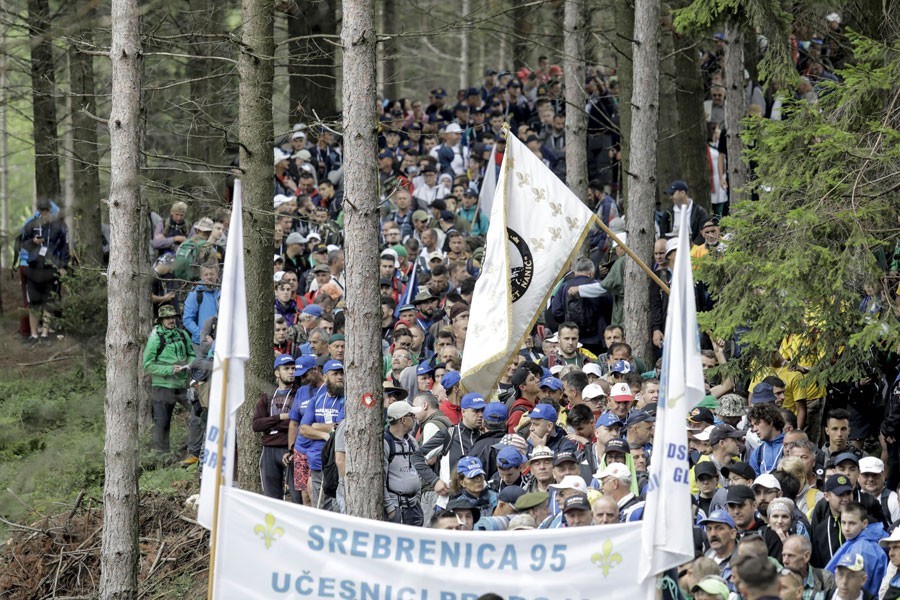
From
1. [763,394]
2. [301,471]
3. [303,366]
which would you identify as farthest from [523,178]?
[301,471]

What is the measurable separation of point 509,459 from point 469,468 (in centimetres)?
34

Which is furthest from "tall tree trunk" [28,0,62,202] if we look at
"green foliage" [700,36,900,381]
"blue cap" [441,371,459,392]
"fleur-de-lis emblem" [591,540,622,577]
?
"fleur-de-lis emblem" [591,540,622,577]

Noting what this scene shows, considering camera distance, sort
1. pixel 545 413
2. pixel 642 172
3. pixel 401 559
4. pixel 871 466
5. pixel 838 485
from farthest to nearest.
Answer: pixel 642 172, pixel 545 413, pixel 871 466, pixel 838 485, pixel 401 559

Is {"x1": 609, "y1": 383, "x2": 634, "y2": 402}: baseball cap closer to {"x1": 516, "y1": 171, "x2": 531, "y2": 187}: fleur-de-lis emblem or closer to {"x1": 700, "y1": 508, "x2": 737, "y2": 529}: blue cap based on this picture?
{"x1": 516, "y1": 171, "x2": 531, "y2": 187}: fleur-de-lis emblem

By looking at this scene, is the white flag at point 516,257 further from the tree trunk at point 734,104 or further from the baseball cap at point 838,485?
the tree trunk at point 734,104

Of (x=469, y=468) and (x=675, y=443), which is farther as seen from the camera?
(x=469, y=468)

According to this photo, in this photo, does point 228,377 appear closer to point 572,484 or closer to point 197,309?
point 572,484

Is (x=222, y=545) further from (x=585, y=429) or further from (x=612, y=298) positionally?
(x=612, y=298)

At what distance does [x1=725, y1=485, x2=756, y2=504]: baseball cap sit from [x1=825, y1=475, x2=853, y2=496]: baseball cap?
26.6 inches

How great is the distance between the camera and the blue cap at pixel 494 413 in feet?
40.3

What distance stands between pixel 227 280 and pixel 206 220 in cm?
1283

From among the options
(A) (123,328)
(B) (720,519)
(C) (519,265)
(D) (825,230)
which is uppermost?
(D) (825,230)

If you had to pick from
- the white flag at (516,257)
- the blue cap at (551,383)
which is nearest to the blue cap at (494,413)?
the white flag at (516,257)

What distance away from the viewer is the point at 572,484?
10086mm
